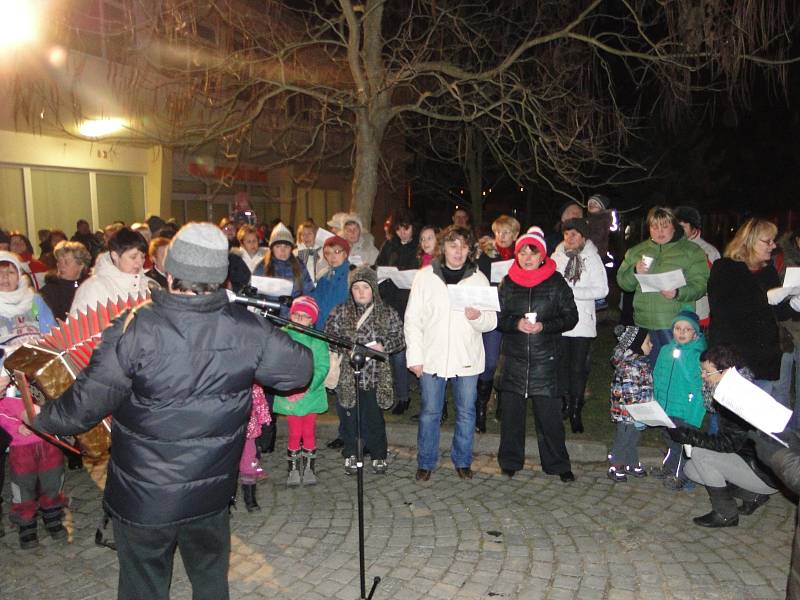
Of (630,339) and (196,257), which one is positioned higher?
(196,257)

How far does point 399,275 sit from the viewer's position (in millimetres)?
7234

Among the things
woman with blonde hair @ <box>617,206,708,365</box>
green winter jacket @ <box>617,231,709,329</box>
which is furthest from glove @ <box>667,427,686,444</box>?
green winter jacket @ <box>617,231,709,329</box>

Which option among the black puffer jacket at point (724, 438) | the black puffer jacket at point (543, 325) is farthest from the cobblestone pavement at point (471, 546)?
the black puffer jacket at point (543, 325)

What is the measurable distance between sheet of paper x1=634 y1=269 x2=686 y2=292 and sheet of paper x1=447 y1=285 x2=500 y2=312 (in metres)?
1.53

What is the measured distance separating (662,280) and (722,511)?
6.63 feet

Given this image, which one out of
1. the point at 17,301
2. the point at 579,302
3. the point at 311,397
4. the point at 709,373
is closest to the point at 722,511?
the point at 709,373

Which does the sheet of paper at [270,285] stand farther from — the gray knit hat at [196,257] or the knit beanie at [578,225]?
the gray knit hat at [196,257]

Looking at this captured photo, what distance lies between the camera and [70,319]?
379 centimetres

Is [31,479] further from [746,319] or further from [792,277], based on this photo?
[792,277]

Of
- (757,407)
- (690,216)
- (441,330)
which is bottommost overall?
(441,330)

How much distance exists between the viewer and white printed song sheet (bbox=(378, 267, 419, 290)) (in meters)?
7.23

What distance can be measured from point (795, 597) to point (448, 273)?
11.4 ft

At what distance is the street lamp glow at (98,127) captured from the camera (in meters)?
11.7

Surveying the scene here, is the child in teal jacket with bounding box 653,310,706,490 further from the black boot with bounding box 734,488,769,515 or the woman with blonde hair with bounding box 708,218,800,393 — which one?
the black boot with bounding box 734,488,769,515
